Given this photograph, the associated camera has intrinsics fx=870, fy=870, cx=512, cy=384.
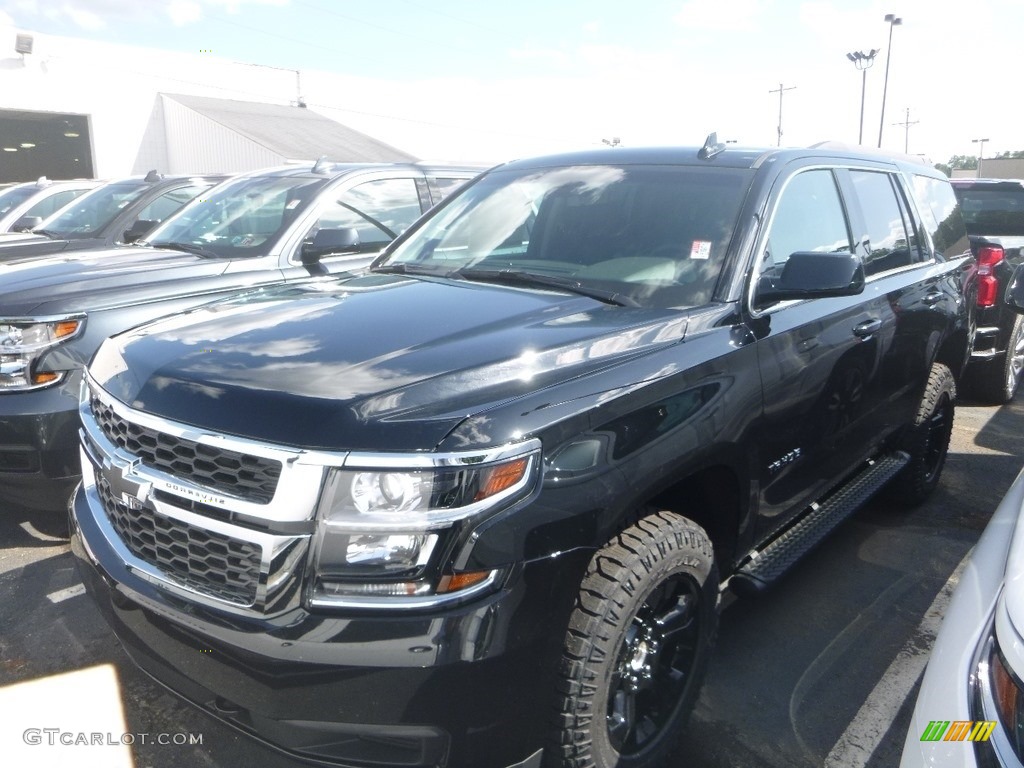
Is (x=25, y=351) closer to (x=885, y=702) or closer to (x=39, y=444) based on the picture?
(x=39, y=444)

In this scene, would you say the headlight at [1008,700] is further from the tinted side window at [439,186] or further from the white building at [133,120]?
the white building at [133,120]

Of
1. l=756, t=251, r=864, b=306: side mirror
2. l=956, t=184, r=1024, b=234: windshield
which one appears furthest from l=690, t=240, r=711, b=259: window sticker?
l=956, t=184, r=1024, b=234: windshield

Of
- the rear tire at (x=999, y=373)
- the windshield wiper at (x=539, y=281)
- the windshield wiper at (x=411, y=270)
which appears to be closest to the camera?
the windshield wiper at (x=539, y=281)

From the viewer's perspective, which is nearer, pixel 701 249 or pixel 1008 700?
pixel 1008 700

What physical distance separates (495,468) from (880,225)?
287cm

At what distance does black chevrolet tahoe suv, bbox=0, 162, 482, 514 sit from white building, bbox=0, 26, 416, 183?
21126 millimetres

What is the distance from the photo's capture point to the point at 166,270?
191 inches

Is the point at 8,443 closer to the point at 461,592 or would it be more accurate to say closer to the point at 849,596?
the point at 461,592

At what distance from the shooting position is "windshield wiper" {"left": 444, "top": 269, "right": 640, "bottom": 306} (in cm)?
290

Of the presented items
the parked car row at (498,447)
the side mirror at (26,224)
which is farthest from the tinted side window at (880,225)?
the side mirror at (26,224)

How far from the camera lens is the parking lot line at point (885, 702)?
2.76m

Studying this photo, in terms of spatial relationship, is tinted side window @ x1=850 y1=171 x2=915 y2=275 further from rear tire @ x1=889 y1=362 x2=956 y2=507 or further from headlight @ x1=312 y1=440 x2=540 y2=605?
headlight @ x1=312 y1=440 x2=540 y2=605

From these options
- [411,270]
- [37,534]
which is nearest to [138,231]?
[37,534]

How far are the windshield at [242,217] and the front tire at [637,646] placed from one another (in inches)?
145
